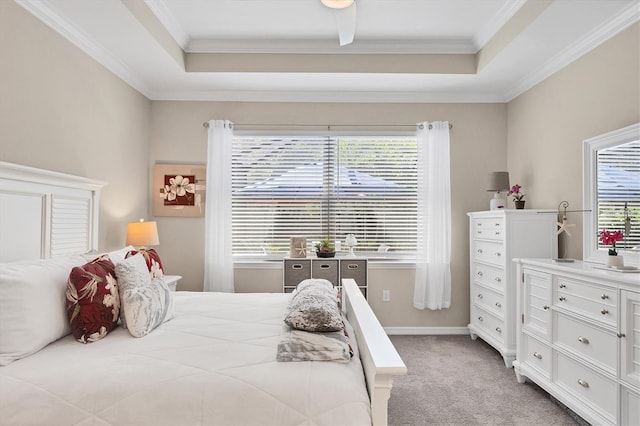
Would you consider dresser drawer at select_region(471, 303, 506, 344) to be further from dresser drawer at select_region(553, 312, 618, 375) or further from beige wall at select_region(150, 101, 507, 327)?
dresser drawer at select_region(553, 312, 618, 375)

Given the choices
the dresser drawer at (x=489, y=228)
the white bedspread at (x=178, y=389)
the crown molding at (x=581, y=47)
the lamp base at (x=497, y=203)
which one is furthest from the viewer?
the lamp base at (x=497, y=203)

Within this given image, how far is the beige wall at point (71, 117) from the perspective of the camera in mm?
2328

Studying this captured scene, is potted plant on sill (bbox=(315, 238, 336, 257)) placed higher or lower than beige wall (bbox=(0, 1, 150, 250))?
lower

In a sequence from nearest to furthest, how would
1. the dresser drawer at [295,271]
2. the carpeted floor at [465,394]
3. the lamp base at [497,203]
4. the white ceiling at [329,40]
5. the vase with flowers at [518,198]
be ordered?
the carpeted floor at [465,394] → the white ceiling at [329,40] → the vase with flowers at [518,198] → the lamp base at [497,203] → the dresser drawer at [295,271]

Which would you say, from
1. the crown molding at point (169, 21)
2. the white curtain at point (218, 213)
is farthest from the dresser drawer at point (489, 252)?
the crown molding at point (169, 21)

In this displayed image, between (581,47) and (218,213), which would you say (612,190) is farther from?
(218,213)

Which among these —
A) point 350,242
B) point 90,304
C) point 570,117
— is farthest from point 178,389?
point 570,117

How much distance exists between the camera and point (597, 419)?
2164 millimetres

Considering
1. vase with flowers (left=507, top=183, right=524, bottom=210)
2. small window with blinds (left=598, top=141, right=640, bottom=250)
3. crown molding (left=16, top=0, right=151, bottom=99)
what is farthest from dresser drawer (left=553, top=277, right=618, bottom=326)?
crown molding (left=16, top=0, right=151, bottom=99)

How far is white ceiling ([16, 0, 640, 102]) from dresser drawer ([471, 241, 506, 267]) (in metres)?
1.65

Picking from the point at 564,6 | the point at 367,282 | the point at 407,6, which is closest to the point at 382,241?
the point at 367,282

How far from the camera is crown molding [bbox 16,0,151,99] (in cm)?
248

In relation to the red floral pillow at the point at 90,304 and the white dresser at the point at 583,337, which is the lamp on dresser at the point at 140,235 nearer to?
the red floral pillow at the point at 90,304

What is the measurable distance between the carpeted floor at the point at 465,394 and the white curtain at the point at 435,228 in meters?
0.65
